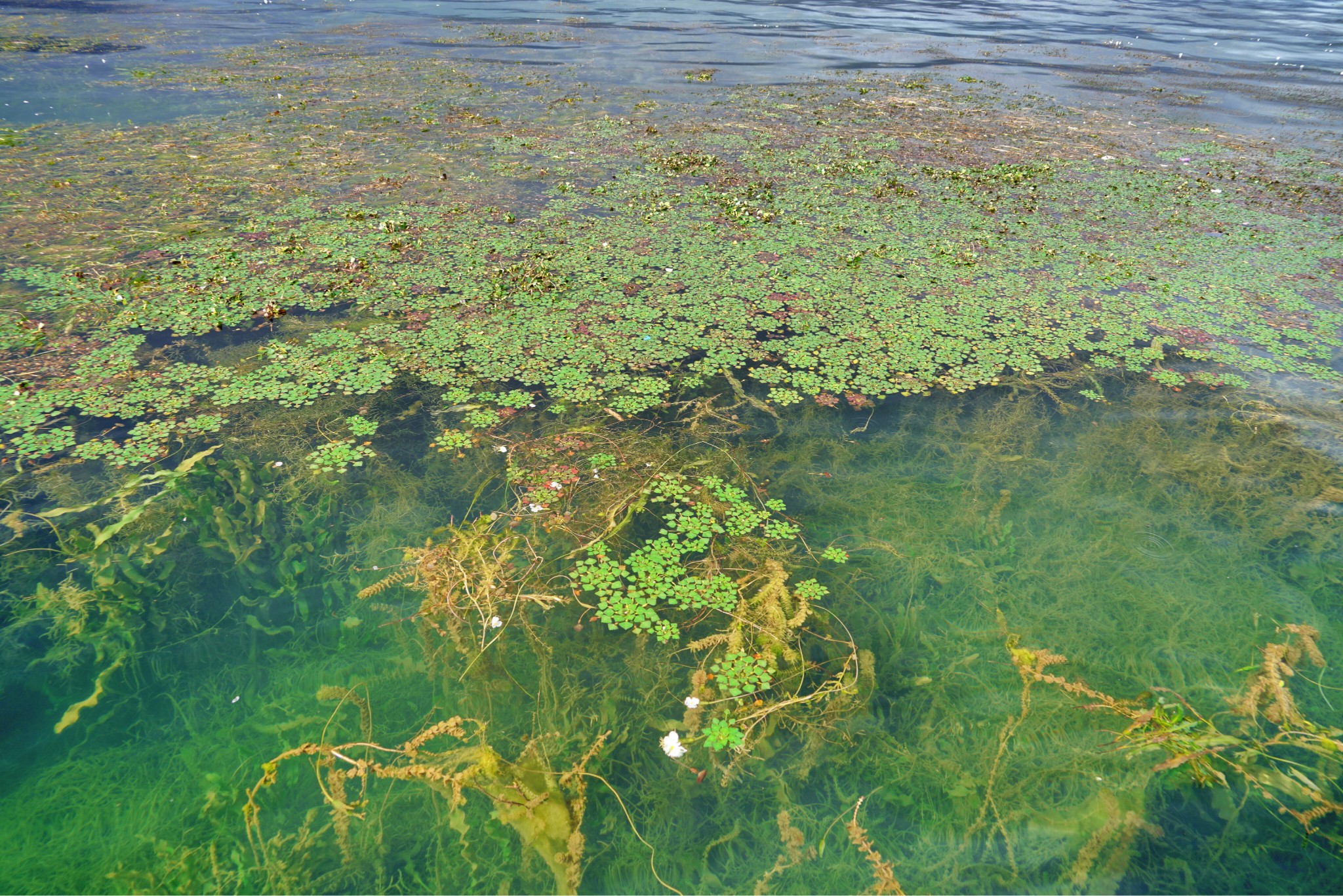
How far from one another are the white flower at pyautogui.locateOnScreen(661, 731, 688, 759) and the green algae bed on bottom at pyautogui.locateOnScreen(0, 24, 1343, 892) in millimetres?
13

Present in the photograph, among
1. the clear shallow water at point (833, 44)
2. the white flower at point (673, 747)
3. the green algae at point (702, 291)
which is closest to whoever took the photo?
the white flower at point (673, 747)

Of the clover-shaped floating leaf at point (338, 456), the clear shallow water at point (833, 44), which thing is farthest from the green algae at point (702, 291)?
the clear shallow water at point (833, 44)

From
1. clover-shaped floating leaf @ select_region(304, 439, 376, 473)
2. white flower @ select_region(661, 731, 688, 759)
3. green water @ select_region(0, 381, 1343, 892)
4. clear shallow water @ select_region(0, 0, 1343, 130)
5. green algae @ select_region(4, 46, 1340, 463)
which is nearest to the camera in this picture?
green water @ select_region(0, 381, 1343, 892)

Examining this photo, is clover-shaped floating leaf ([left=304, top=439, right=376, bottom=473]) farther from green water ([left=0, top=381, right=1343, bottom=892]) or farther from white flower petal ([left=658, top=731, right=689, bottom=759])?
white flower petal ([left=658, top=731, right=689, bottom=759])

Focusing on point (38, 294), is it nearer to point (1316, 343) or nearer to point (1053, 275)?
point (1053, 275)

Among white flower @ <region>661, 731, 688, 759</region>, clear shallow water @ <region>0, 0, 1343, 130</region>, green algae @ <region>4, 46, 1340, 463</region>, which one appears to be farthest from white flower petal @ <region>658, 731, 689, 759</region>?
clear shallow water @ <region>0, 0, 1343, 130</region>

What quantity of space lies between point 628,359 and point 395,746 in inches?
102

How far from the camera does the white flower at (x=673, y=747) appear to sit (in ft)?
7.79

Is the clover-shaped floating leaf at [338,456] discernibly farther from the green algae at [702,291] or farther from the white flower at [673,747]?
the white flower at [673,747]

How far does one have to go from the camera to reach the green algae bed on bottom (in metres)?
2.20

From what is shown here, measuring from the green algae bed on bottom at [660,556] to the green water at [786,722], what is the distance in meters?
0.01

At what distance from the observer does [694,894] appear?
2076 millimetres

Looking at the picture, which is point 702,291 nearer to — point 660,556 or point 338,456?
point 660,556

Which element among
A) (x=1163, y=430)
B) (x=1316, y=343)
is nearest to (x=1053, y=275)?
(x=1316, y=343)
